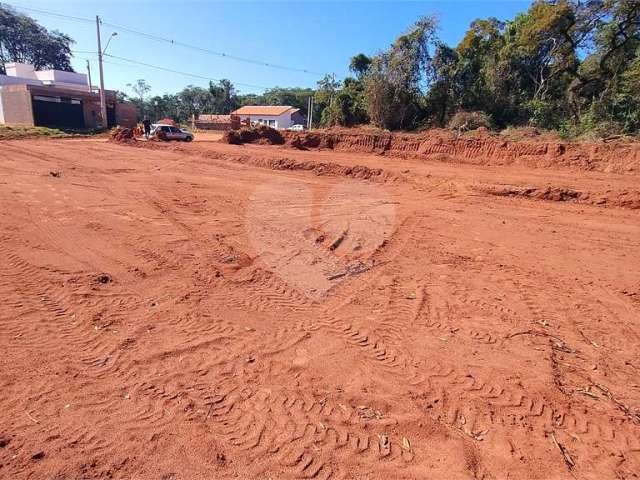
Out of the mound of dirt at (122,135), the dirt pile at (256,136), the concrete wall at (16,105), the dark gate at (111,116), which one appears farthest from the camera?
the dark gate at (111,116)

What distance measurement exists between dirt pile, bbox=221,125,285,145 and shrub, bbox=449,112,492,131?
34.4 feet

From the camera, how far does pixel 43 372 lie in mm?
3461

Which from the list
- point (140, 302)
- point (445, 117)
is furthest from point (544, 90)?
point (140, 302)

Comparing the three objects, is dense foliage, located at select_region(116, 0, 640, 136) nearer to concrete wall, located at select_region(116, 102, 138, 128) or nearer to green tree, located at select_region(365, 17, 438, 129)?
green tree, located at select_region(365, 17, 438, 129)

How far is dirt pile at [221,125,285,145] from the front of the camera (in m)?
24.2

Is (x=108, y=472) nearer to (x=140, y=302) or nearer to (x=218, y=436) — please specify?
(x=218, y=436)

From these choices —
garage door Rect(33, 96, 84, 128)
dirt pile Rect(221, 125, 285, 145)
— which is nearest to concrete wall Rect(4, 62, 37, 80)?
garage door Rect(33, 96, 84, 128)

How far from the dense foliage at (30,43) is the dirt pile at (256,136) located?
53096 millimetres

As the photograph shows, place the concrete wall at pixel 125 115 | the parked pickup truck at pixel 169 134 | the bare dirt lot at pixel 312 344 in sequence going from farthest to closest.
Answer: the concrete wall at pixel 125 115 → the parked pickup truck at pixel 169 134 → the bare dirt lot at pixel 312 344

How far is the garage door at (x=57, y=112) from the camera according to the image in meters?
33.1

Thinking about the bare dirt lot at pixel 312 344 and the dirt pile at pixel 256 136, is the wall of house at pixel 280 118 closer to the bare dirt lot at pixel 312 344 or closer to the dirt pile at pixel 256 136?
the dirt pile at pixel 256 136

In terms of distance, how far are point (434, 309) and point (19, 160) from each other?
57.1 ft
